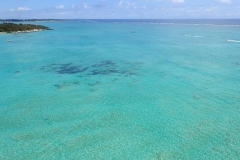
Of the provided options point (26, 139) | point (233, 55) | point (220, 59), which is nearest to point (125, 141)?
point (26, 139)

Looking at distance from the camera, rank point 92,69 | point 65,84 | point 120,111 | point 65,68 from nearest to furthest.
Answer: point 120,111
point 65,84
point 92,69
point 65,68

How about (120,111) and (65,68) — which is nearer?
(120,111)

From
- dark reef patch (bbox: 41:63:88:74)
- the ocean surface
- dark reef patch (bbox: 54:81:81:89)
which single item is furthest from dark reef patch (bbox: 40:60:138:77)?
dark reef patch (bbox: 54:81:81:89)

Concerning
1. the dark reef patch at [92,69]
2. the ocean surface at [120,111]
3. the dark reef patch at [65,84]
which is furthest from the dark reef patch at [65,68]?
the dark reef patch at [65,84]

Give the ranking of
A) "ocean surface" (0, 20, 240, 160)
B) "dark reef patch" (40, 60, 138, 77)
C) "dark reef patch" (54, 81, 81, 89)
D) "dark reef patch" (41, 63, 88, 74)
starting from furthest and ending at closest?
1. "dark reef patch" (41, 63, 88, 74)
2. "dark reef patch" (40, 60, 138, 77)
3. "dark reef patch" (54, 81, 81, 89)
4. "ocean surface" (0, 20, 240, 160)

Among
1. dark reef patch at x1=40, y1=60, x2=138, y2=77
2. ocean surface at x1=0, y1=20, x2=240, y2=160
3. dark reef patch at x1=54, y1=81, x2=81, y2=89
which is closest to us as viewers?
ocean surface at x1=0, y1=20, x2=240, y2=160

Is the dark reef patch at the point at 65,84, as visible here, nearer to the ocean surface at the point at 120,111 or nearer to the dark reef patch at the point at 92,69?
the ocean surface at the point at 120,111

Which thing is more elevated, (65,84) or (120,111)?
(65,84)

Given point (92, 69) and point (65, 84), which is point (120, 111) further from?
point (92, 69)

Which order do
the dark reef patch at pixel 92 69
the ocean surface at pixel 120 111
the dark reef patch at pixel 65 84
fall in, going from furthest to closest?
the dark reef patch at pixel 92 69 < the dark reef patch at pixel 65 84 < the ocean surface at pixel 120 111

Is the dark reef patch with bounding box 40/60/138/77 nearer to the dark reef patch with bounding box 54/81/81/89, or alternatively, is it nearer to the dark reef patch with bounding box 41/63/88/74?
the dark reef patch with bounding box 41/63/88/74

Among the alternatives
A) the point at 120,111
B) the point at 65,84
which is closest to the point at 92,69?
the point at 65,84
